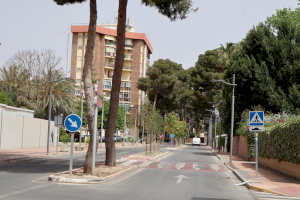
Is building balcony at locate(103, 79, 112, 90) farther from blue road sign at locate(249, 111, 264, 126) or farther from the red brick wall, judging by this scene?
blue road sign at locate(249, 111, 264, 126)

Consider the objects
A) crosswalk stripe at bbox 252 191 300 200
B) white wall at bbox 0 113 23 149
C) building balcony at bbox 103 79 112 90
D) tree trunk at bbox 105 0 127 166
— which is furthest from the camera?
building balcony at bbox 103 79 112 90

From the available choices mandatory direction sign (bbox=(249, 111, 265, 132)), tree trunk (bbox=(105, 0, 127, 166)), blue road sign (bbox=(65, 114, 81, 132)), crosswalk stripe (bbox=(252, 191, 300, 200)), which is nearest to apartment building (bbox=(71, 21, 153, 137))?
tree trunk (bbox=(105, 0, 127, 166))

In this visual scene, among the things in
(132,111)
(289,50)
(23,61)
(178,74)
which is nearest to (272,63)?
(289,50)

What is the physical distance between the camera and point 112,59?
3425 inches

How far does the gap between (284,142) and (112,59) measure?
73010 mm

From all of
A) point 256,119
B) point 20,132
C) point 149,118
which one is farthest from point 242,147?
point 20,132

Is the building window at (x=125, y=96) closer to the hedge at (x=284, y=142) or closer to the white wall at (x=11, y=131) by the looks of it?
the white wall at (x=11, y=131)

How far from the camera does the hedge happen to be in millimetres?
15007

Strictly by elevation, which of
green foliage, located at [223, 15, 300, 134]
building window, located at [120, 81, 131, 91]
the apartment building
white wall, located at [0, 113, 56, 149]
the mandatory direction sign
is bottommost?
white wall, located at [0, 113, 56, 149]

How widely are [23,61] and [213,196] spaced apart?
132 ft

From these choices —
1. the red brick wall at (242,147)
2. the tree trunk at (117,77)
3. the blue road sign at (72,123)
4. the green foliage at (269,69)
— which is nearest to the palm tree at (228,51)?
the green foliage at (269,69)

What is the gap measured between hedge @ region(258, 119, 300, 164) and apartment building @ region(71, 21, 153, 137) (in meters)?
63.0

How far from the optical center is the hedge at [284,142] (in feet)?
49.2

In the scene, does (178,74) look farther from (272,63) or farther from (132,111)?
(272,63)
